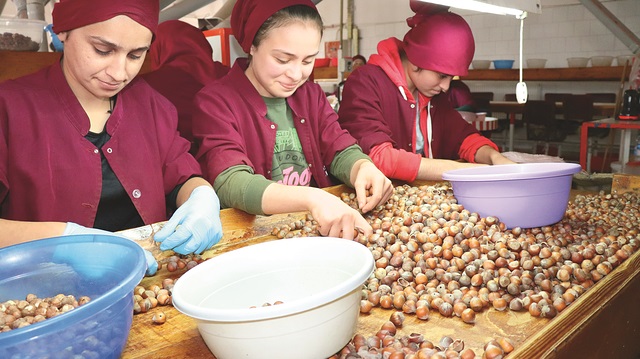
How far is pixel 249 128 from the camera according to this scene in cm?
203

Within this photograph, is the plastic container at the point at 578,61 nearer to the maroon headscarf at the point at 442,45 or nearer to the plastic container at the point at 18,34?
the maroon headscarf at the point at 442,45

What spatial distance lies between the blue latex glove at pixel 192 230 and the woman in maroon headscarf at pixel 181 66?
121 cm

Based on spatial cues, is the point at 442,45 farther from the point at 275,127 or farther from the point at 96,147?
the point at 96,147

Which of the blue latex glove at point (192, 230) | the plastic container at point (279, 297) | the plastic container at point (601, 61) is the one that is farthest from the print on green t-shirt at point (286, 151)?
the plastic container at point (601, 61)

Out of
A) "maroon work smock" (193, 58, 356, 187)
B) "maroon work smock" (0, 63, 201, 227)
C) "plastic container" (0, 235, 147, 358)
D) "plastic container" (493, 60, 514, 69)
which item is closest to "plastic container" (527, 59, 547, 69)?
"plastic container" (493, 60, 514, 69)

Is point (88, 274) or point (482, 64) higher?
point (482, 64)

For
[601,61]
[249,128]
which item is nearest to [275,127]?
[249,128]

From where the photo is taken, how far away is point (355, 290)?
86cm

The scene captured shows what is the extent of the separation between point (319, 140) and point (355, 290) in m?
1.42

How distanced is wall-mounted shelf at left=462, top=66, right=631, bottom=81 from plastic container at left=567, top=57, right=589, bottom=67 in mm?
348

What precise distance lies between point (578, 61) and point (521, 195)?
8.16 m

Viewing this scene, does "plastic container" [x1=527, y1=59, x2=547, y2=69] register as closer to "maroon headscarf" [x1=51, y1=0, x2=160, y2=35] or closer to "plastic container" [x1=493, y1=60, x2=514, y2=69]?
"plastic container" [x1=493, y1=60, x2=514, y2=69]

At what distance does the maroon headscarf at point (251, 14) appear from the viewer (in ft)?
5.99

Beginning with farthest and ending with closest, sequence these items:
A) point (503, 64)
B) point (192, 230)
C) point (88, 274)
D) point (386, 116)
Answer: point (503, 64) < point (386, 116) < point (192, 230) < point (88, 274)
